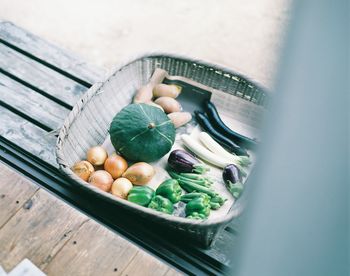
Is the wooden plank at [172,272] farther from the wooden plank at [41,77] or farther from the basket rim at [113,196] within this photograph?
the wooden plank at [41,77]

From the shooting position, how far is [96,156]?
4.46 feet

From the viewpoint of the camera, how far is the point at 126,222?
1.29m

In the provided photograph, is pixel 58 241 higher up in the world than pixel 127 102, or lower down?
lower down

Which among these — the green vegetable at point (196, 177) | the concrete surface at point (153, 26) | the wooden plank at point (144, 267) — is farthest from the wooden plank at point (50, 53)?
the wooden plank at point (144, 267)

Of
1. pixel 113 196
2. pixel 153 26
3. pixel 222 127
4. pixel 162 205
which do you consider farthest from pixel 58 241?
pixel 153 26

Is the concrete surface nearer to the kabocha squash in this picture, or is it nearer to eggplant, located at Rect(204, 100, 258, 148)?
eggplant, located at Rect(204, 100, 258, 148)

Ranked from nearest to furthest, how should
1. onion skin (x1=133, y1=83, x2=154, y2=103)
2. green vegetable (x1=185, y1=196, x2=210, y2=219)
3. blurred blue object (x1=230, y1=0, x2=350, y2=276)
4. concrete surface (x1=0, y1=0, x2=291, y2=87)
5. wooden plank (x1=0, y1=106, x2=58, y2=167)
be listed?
blurred blue object (x1=230, y1=0, x2=350, y2=276) → green vegetable (x1=185, y1=196, x2=210, y2=219) → wooden plank (x1=0, y1=106, x2=58, y2=167) → onion skin (x1=133, y1=83, x2=154, y2=103) → concrete surface (x1=0, y1=0, x2=291, y2=87)

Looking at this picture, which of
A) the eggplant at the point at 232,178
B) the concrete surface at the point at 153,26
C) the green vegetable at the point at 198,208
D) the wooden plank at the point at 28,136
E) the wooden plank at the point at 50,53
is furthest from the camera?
the concrete surface at the point at 153,26

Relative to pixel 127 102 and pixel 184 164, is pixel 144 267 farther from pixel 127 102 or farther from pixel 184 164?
pixel 127 102

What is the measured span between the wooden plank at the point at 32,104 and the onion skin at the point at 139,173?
1.19 feet

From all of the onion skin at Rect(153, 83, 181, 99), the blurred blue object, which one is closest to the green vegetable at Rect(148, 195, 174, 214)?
the onion skin at Rect(153, 83, 181, 99)

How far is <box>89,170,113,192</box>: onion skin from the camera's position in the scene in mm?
1288

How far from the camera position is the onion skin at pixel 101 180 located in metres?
1.29

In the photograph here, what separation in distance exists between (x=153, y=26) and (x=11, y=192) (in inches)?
56.2
